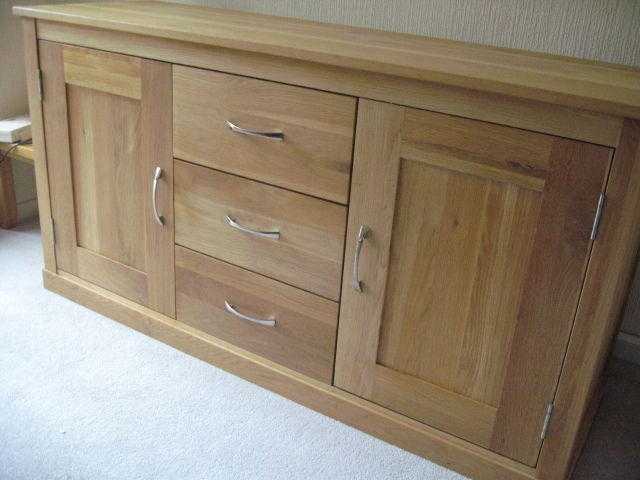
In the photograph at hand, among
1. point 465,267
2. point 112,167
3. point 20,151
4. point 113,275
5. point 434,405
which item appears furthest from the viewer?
point 20,151

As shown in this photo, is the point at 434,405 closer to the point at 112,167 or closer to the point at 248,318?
the point at 248,318

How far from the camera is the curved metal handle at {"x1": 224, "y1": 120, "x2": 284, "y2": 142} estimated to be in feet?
3.94

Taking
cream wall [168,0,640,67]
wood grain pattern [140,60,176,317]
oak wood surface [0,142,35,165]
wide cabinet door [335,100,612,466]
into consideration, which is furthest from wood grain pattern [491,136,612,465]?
oak wood surface [0,142,35,165]

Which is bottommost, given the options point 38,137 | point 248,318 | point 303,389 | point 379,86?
point 303,389

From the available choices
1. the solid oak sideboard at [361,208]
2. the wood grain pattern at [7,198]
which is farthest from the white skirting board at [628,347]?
the wood grain pattern at [7,198]

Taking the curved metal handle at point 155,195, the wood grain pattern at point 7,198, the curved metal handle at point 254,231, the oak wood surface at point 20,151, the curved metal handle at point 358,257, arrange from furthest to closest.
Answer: the wood grain pattern at point 7,198 → the oak wood surface at point 20,151 → the curved metal handle at point 155,195 → the curved metal handle at point 254,231 → the curved metal handle at point 358,257

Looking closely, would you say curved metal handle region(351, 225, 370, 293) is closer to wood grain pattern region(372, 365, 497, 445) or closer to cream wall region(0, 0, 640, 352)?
wood grain pattern region(372, 365, 497, 445)

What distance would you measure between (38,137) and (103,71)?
0.29 m

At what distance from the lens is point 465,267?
110 centimetres

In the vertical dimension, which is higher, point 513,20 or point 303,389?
point 513,20

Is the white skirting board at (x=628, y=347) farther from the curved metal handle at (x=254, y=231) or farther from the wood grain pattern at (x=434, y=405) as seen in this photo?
the curved metal handle at (x=254, y=231)

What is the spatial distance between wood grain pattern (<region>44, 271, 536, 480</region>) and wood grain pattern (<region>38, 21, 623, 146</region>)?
592mm

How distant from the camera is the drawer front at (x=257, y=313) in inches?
51.0

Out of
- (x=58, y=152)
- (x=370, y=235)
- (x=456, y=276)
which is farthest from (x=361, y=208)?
(x=58, y=152)
